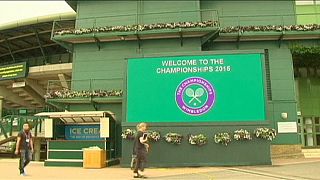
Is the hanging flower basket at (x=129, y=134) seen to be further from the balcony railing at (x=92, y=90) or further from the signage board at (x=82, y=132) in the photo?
the balcony railing at (x=92, y=90)

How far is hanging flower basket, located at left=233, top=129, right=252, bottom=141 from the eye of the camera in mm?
14977

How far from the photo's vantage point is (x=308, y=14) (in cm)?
2217

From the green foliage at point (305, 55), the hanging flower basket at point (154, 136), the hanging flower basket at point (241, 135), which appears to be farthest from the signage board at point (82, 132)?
the green foliage at point (305, 55)

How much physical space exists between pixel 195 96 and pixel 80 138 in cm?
714

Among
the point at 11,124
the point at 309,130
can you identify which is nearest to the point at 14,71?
the point at 11,124

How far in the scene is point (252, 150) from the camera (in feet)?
49.9

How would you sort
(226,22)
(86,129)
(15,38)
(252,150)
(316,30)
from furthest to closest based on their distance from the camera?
1. (15,38)
2. (226,22)
3. (316,30)
4. (86,129)
5. (252,150)

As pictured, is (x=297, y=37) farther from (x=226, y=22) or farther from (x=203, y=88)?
(x=203, y=88)

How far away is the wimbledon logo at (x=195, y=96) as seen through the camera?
15.5 metres

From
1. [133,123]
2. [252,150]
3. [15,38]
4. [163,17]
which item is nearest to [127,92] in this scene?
[133,123]

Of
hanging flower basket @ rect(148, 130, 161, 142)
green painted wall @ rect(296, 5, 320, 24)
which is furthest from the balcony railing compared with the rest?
green painted wall @ rect(296, 5, 320, 24)

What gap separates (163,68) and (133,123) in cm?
281

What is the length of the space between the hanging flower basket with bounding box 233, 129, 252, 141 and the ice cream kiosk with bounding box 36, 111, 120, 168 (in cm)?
594

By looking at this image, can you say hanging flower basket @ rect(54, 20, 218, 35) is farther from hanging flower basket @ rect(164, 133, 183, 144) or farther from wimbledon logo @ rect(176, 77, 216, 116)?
hanging flower basket @ rect(164, 133, 183, 144)
